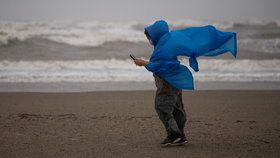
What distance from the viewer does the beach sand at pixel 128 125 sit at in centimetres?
622

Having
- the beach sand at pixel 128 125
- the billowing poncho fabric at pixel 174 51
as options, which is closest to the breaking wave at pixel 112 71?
the beach sand at pixel 128 125

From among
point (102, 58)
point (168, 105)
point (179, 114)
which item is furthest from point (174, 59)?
point (102, 58)

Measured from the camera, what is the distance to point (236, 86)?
41.5 feet

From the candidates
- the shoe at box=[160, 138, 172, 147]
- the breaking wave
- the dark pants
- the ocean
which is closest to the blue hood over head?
the dark pants

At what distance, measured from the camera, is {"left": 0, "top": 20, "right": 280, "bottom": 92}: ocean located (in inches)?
521

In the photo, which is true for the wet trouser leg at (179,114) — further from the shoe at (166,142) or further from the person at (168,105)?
the shoe at (166,142)

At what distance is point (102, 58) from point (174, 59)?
46.6 feet

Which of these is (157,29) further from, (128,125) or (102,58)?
(102,58)

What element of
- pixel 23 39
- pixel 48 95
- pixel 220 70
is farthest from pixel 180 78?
pixel 23 39

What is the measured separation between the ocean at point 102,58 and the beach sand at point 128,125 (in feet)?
5.49

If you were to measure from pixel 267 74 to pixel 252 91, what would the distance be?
13.0 feet

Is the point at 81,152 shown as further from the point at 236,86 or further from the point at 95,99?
the point at 236,86

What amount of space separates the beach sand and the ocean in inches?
65.9

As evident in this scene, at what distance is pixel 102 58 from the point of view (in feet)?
66.2
